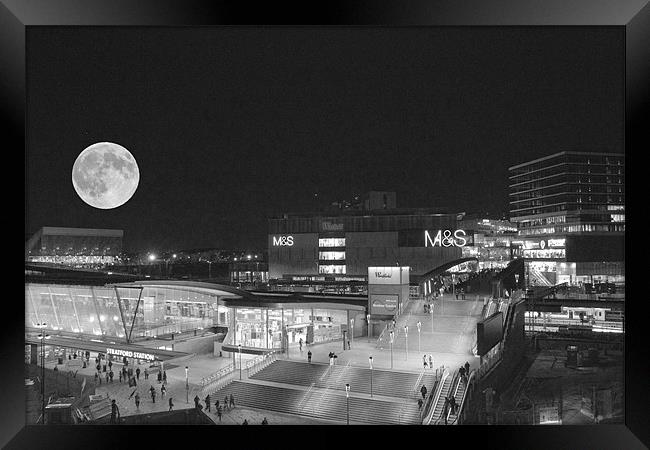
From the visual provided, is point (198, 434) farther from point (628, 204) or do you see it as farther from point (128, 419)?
point (128, 419)

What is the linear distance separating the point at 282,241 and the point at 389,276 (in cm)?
1879

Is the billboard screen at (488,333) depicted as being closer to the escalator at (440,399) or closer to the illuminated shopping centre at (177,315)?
the escalator at (440,399)

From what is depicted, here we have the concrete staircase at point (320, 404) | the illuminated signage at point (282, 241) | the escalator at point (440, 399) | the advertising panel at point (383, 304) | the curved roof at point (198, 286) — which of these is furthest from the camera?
the illuminated signage at point (282, 241)

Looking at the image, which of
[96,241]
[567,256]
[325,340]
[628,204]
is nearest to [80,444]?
[628,204]

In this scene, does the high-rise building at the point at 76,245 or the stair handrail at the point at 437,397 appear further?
the high-rise building at the point at 76,245

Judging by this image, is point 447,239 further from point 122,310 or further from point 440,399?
point 440,399

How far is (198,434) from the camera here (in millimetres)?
4348

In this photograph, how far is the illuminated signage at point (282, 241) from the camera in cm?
3359

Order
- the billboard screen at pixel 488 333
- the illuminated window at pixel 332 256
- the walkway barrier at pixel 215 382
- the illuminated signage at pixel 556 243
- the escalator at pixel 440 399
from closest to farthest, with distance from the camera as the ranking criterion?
the escalator at pixel 440 399, the walkway barrier at pixel 215 382, the billboard screen at pixel 488 333, the illuminated window at pixel 332 256, the illuminated signage at pixel 556 243

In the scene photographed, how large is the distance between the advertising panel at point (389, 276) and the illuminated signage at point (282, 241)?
18.2 meters

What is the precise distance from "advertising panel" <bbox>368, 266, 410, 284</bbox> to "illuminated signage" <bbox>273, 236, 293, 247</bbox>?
718 inches

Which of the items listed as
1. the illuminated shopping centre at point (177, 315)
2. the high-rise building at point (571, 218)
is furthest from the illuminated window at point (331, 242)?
the illuminated shopping centre at point (177, 315)

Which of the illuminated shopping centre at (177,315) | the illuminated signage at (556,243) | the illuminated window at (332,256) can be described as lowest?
the illuminated shopping centre at (177,315)

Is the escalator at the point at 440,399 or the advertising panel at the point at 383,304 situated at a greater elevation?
the advertising panel at the point at 383,304
